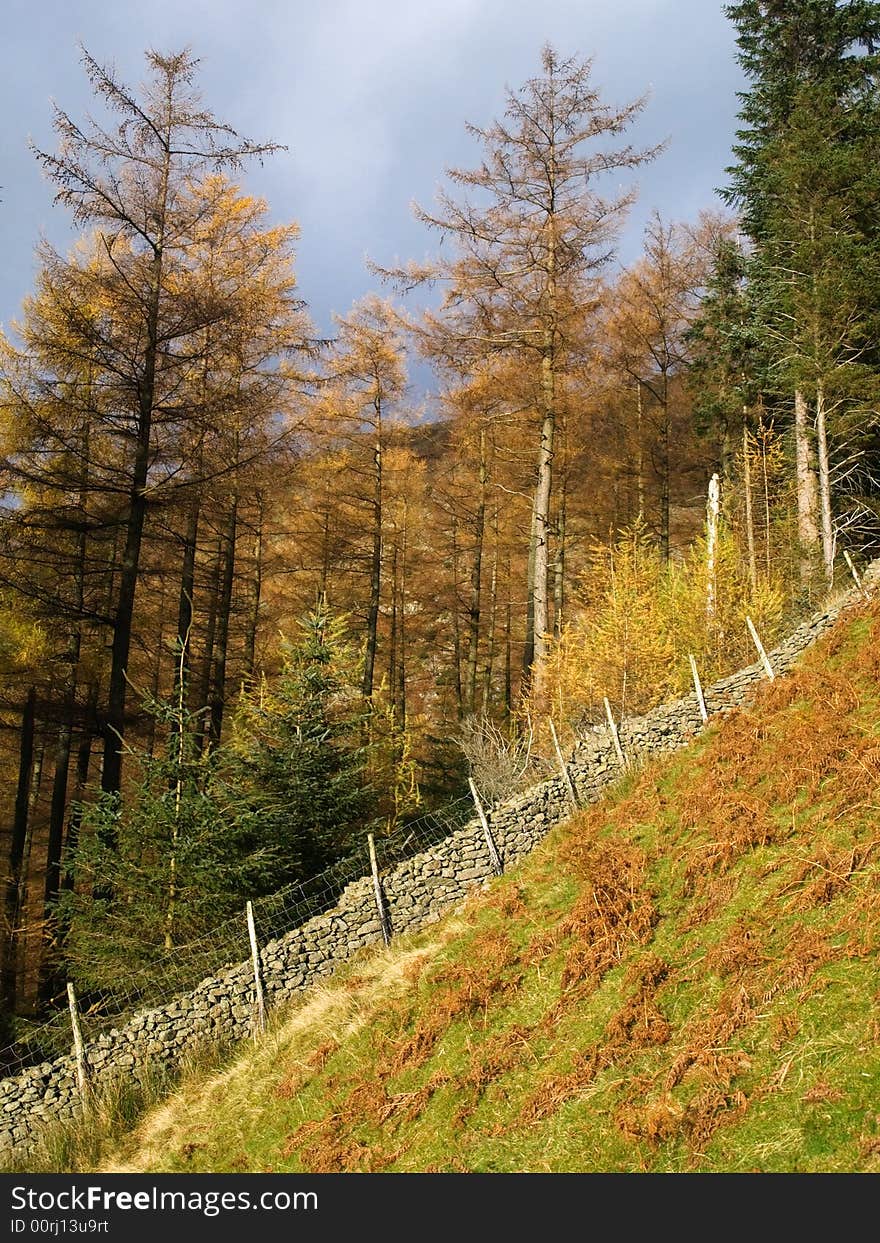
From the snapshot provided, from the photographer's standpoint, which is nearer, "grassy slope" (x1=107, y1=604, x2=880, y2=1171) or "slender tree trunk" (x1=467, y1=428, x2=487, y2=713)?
"grassy slope" (x1=107, y1=604, x2=880, y2=1171)

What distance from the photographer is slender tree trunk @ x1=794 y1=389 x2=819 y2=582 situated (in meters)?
18.7

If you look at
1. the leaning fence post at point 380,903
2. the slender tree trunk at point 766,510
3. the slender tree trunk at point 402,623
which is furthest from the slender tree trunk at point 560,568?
the leaning fence post at point 380,903

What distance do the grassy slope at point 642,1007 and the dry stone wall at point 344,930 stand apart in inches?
27.3

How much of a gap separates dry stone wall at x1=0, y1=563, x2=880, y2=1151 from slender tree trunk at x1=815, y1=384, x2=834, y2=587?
5.40 meters

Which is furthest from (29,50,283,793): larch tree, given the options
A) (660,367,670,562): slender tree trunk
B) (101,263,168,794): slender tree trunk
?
(660,367,670,562): slender tree trunk

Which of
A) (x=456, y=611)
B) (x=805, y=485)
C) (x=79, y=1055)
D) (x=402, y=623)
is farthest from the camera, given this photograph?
(x=402, y=623)

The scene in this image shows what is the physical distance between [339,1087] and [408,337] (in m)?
17.7

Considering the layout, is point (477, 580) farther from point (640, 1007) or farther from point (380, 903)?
point (640, 1007)

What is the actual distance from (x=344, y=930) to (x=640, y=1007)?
520 centimetres

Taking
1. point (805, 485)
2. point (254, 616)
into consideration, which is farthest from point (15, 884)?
point (805, 485)

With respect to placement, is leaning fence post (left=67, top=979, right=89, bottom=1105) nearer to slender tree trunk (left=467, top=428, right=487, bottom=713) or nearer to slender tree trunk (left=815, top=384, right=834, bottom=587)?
slender tree trunk (left=467, top=428, right=487, bottom=713)

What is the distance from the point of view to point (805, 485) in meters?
19.6

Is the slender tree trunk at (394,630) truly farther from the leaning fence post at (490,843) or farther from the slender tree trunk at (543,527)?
the leaning fence post at (490,843)
